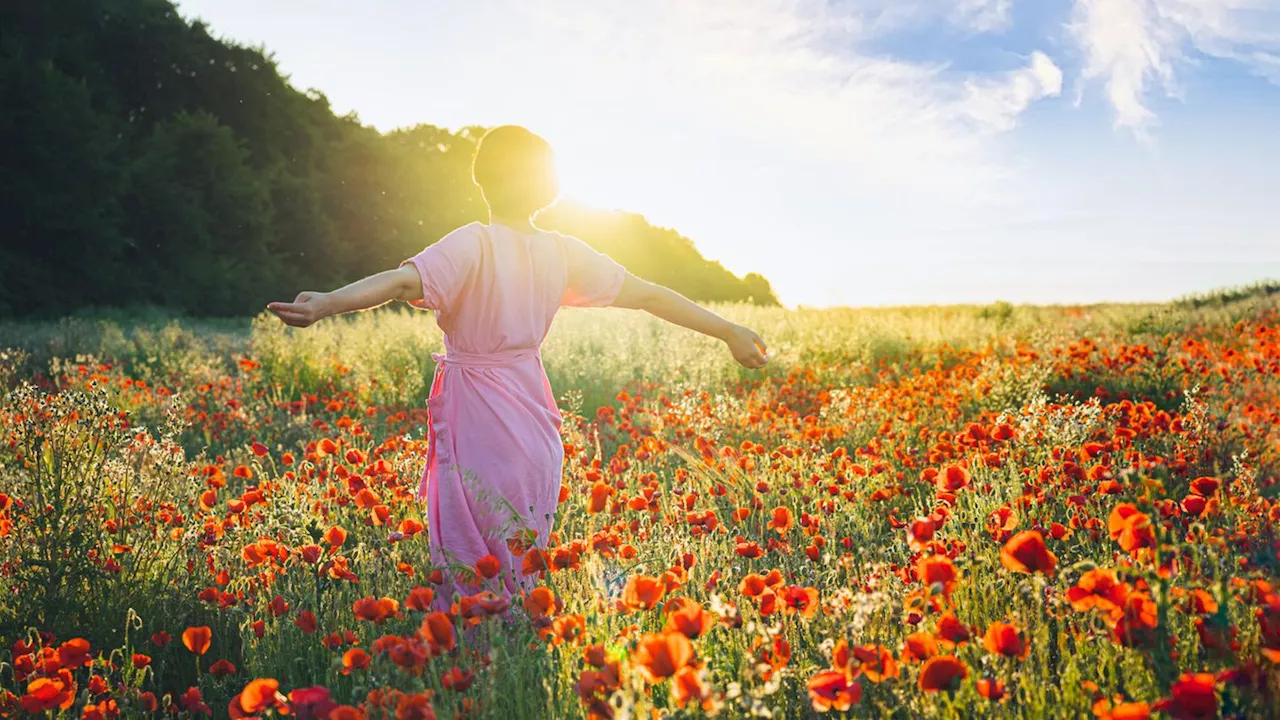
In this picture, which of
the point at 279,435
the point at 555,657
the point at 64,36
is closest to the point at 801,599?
the point at 555,657

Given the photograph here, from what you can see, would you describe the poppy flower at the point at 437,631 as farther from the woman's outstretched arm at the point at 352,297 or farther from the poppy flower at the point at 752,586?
the woman's outstretched arm at the point at 352,297

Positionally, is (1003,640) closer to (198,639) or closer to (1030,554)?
(1030,554)

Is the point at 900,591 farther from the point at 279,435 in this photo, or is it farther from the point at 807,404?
the point at 279,435

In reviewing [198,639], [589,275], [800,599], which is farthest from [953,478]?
[198,639]

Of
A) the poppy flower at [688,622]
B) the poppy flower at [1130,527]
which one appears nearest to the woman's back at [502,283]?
the poppy flower at [688,622]

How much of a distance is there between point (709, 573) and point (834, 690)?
4.86 ft

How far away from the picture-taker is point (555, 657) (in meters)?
2.32

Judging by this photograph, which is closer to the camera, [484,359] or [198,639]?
[198,639]

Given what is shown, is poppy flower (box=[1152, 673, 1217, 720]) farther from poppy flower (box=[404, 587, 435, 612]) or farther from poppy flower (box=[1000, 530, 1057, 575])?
poppy flower (box=[404, 587, 435, 612])

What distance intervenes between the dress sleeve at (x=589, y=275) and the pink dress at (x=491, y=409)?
86mm

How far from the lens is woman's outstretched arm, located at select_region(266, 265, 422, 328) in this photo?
6.68 ft

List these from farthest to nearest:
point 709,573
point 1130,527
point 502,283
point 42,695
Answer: point 709,573
point 502,283
point 42,695
point 1130,527

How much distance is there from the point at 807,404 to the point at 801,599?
506cm

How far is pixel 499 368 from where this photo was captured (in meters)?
2.72
